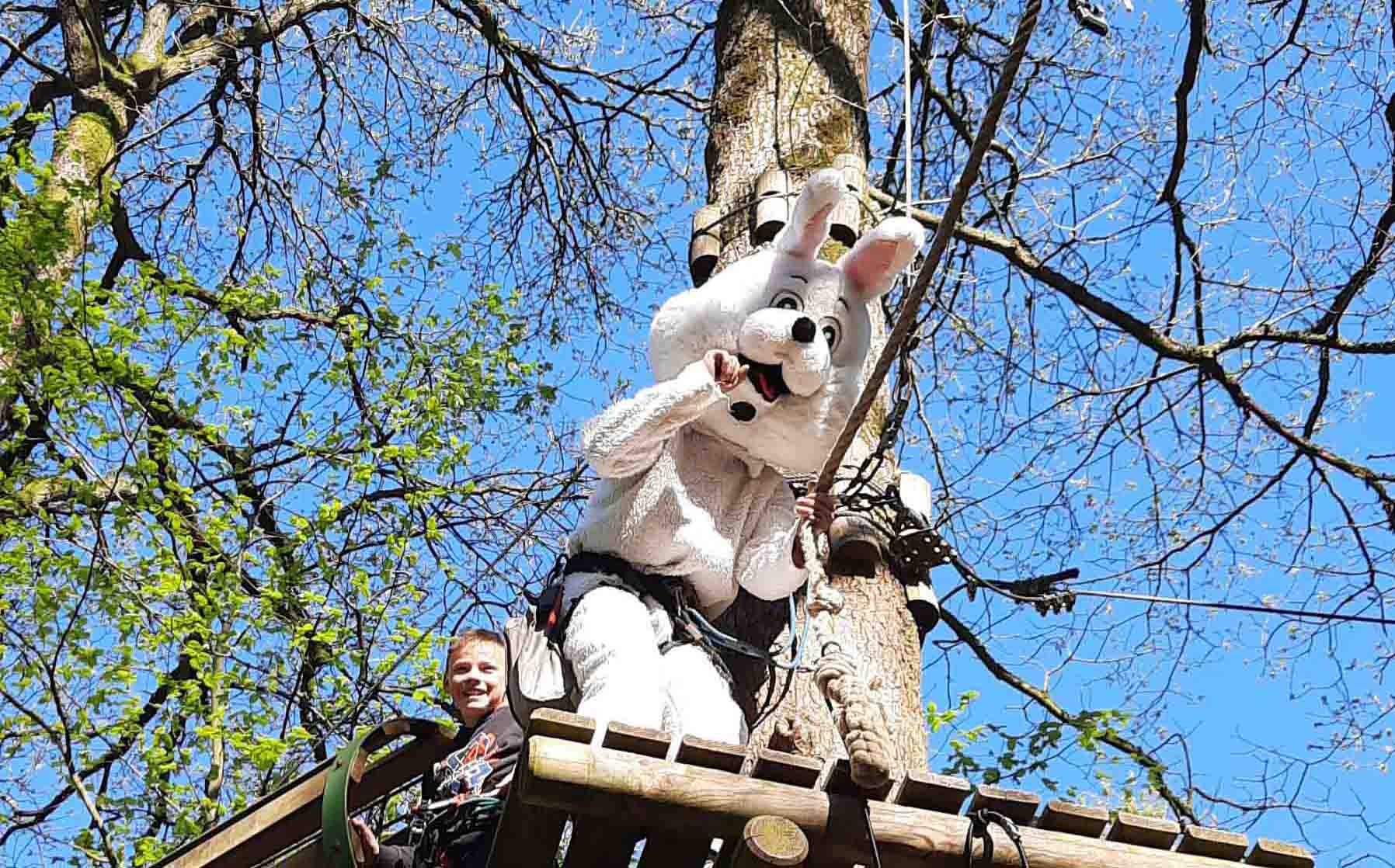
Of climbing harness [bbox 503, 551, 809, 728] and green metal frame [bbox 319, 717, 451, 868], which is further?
climbing harness [bbox 503, 551, 809, 728]

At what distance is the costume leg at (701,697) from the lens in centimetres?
322

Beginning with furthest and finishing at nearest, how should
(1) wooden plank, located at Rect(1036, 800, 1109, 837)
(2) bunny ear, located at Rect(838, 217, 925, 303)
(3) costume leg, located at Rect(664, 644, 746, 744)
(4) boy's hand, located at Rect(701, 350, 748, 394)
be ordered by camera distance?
(2) bunny ear, located at Rect(838, 217, 925, 303) → (4) boy's hand, located at Rect(701, 350, 748, 394) → (3) costume leg, located at Rect(664, 644, 746, 744) → (1) wooden plank, located at Rect(1036, 800, 1109, 837)

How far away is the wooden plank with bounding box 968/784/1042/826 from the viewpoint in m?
2.63

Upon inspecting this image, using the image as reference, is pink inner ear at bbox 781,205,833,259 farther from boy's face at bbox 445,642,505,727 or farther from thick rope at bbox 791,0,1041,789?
boy's face at bbox 445,642,505,727

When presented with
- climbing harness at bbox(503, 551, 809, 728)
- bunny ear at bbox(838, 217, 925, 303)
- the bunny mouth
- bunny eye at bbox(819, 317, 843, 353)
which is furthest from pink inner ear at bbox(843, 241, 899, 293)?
climbing harness at bbox(503, 551, 809, 728)

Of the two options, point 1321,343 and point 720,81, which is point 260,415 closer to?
point 720,81

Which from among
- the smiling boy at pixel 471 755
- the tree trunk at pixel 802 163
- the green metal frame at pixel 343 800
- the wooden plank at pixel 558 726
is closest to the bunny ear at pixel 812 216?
the tree trunk at pixel 802 163

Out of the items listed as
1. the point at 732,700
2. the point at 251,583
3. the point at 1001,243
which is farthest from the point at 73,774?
the point at 1001,243

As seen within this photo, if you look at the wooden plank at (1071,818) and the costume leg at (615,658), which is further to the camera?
the costume leg at (615,658)

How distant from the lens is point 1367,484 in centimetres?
555

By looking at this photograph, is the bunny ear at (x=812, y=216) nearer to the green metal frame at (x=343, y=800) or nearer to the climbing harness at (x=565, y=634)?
the climbing harness at (x=565, y=634)

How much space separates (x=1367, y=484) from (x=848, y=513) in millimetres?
2527

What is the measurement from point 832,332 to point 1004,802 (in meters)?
1.26

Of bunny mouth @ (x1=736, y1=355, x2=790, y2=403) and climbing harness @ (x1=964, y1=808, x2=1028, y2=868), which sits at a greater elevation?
bunny mouth @ (x1=736, y1=355, x2=790, y2=403)
